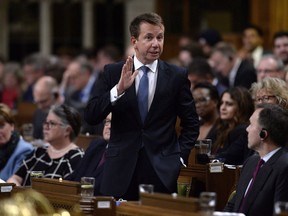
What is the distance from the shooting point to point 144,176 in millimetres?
6785

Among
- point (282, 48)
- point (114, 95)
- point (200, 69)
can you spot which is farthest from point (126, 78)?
point (282, 48)

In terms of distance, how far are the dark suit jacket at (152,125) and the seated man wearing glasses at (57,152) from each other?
5.71 feet

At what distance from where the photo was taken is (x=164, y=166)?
6.76 m

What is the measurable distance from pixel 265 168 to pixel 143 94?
36.8 inches

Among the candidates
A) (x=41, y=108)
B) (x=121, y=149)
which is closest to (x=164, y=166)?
(x=121, y=149)

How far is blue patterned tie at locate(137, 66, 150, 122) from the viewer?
6.76 metres

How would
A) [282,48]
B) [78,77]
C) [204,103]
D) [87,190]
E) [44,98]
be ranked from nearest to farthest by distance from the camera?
[87,190]
[204,103]
[282,48]
[44,98]
[78,77]

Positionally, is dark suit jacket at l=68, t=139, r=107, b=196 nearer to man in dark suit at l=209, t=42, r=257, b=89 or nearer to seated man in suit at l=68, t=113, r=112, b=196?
seated man in suit at l=68, t=113, r=112, b=196

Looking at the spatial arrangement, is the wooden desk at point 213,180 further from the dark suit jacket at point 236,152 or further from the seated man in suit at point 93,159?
the seated man in suit at point 93,159

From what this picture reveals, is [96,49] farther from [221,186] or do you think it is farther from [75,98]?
[221,186]

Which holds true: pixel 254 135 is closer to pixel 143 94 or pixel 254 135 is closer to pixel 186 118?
pixel 186 118

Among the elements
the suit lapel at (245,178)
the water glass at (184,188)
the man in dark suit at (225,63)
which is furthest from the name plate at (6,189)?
the man in dark suit at (225,63)

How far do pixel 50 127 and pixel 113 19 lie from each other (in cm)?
1010

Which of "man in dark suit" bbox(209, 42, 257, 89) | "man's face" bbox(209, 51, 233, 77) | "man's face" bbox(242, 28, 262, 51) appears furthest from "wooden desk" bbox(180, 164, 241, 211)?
"man's face" bbox(242, 28, 262, 51)
